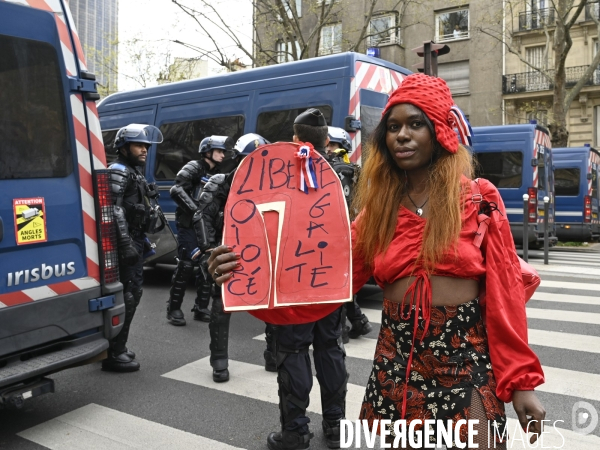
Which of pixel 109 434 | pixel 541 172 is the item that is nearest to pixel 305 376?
pixel 109 434

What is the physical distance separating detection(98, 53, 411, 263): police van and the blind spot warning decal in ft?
12.4

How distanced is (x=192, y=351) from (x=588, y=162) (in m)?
14.8

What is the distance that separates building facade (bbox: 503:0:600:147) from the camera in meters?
27.0

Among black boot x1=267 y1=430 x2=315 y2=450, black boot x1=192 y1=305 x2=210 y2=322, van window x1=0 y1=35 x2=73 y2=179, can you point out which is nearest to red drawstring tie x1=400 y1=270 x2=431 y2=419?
black boot x1=267 y1=430 x2=315 y2=450

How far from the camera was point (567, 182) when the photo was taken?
16.6 m

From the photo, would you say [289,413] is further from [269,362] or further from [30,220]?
[30,220]

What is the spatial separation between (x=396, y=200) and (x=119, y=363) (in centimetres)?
345

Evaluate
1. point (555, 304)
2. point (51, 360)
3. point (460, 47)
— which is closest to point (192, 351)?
point (51, 360)

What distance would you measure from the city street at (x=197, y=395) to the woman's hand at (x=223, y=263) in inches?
61.5

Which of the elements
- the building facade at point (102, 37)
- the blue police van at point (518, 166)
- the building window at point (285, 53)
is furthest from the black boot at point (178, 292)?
the building facade at point (102, 37)

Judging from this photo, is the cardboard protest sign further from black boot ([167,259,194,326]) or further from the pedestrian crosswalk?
black boot ([167,259,194,326])

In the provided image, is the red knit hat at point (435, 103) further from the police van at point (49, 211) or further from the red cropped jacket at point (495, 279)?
the police van at point (49, 211)

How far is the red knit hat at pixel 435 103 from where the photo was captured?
70.4 inches

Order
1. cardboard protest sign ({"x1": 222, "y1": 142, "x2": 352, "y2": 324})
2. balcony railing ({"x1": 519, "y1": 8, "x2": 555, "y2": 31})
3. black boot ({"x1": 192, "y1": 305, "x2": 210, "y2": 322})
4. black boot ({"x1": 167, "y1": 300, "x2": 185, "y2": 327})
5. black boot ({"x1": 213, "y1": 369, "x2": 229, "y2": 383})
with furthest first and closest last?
balcony railing ({"x1": 519, "y1": 8, "x2": 555, "y2": 31})
black boot ({"x1": 192, "y1": 305, "x2": 210, "y2": 322})
black boot ({"x1": 167, "y1": 300, "x2": 185, "y2": 327})
black boot ({"x1": 213, "y1": 369, "x2": 229, "y2": 383})
cardboard protest sign ({"x1": 222, "y1": 142, "x2": 352, "y2": 324})
